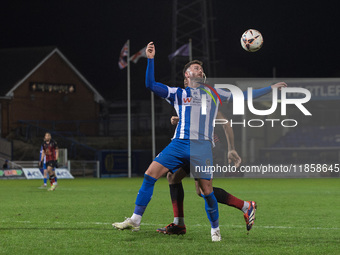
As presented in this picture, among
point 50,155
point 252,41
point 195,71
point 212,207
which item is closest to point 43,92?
point 50,155

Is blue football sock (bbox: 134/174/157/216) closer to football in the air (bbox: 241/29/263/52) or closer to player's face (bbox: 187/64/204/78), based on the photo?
player's face (bbox: 187/64/204/78)

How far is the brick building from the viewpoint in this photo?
50.1 m

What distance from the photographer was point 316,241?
8.88 meters

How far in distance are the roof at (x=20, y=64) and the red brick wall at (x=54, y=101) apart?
0.42 meters

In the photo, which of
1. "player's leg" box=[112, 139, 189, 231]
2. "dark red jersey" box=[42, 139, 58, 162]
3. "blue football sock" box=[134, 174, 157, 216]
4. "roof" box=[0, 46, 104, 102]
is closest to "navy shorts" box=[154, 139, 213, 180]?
"player's leg" box=[112, 139, 189, 231]

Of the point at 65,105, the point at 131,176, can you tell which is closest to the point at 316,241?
the point at 131,176

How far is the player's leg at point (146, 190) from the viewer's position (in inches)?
350

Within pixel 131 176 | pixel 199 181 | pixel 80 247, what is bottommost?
pixel 131 176

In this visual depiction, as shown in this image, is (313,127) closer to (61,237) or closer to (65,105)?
(65,105)

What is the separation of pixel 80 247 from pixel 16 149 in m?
39.1

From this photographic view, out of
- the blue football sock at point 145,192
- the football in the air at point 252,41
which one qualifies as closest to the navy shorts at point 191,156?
the blue football sock at point 145,192

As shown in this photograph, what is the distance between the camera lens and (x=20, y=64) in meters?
52.5

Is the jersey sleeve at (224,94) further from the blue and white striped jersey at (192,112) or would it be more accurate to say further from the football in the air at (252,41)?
the football in the air at (252,41)

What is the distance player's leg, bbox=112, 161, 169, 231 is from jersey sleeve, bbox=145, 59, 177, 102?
94 centimetres
